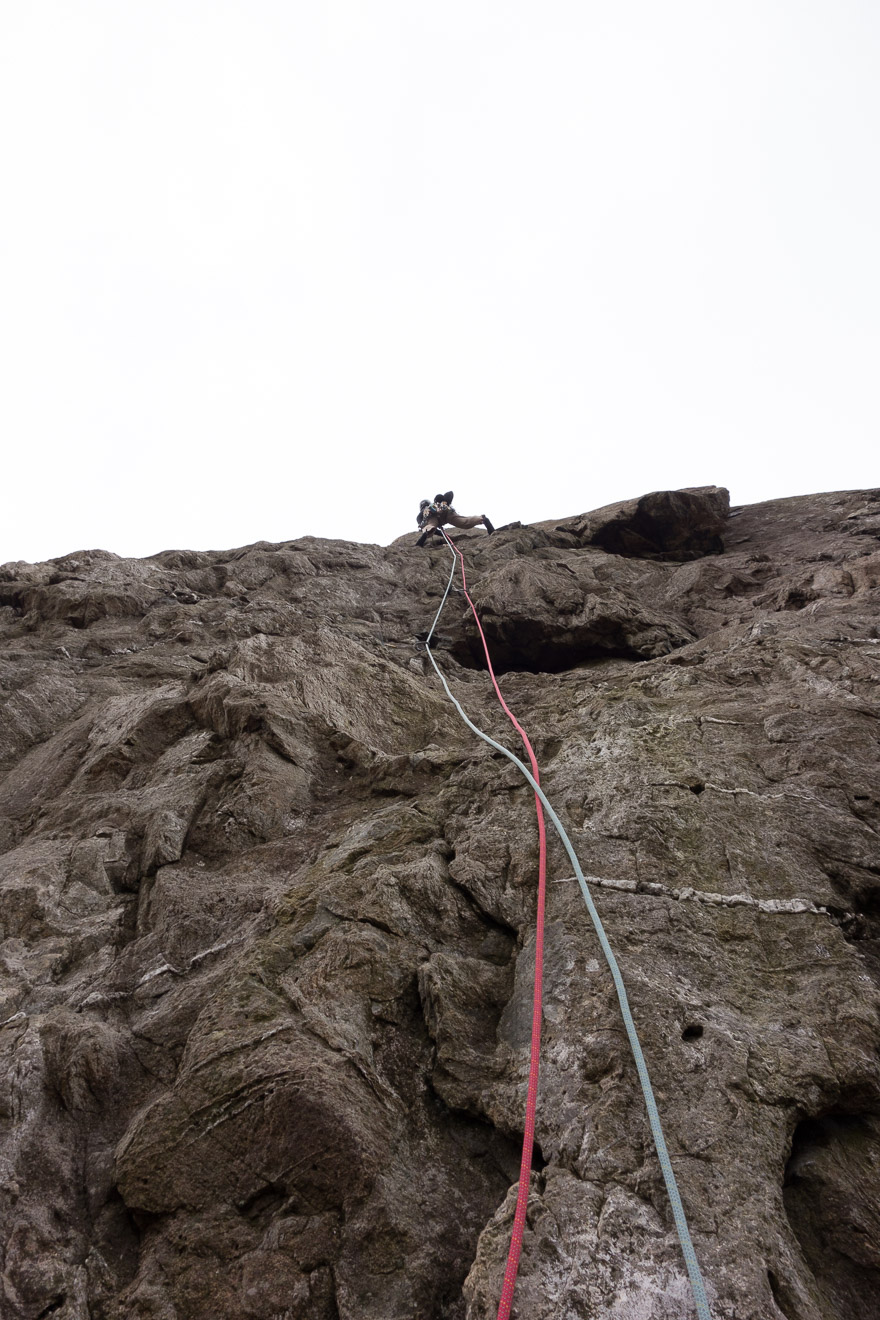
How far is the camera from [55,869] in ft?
17.8

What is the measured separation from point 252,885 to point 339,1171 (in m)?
2.20

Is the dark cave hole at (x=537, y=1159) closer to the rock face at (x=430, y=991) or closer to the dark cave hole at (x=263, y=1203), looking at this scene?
the rock face at (x=430, y=991)

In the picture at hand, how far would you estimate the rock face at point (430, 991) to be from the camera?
2875 millimetres

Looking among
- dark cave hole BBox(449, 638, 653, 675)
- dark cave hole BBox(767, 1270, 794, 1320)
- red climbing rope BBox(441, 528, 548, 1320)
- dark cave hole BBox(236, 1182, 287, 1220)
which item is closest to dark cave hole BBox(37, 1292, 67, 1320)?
dark cave hole BBox(236, 1182, 287, 1220)

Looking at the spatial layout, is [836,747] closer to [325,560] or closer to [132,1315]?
[132,1315]

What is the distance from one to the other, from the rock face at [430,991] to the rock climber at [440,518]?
7.21 m

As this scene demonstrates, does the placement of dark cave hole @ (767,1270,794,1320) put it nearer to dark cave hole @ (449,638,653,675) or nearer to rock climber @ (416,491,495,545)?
dark cave hole @ (449,638,653,675)

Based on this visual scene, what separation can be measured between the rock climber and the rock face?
7.21 metres

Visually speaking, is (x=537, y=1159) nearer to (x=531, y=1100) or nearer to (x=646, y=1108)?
(x=531, y=1100)

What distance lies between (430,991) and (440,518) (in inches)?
465

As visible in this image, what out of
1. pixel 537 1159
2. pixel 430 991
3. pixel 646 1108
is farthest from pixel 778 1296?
pixel 430 991

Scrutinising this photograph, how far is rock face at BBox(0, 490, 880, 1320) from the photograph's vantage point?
2.88 metres

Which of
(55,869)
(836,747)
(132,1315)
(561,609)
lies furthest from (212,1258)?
(561,609)

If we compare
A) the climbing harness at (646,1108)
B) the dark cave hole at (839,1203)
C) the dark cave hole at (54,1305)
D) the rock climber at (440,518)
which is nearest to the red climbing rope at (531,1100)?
the climbing harness at (646,1108)
